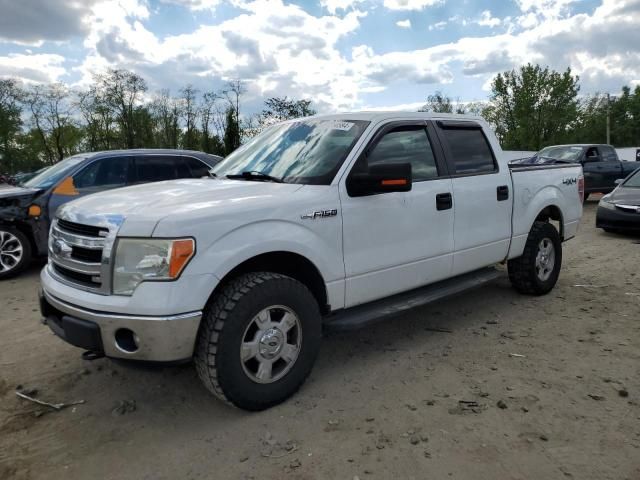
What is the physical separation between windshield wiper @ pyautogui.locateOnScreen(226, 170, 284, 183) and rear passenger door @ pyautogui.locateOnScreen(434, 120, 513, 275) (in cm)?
159

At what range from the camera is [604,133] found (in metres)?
62.2

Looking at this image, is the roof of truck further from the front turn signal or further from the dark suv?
the dark suv

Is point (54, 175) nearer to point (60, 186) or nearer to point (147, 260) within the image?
point (60, 186)

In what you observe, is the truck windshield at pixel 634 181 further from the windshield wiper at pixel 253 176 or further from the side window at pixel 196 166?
the windshield wiper at pixel 253 176

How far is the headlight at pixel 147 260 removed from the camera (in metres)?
2.67

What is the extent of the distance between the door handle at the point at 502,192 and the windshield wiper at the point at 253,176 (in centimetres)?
227

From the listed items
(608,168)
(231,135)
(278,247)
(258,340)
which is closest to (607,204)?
(608,168)

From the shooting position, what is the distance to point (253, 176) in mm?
3686

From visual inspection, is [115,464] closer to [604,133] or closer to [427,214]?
[427,214]

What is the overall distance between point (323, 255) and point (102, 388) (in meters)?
1.83

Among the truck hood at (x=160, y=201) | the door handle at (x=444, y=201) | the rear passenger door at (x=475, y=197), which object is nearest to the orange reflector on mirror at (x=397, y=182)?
the truck hood at (x=160, y=201)

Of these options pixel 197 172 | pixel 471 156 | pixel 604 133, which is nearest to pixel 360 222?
pixel 471 156

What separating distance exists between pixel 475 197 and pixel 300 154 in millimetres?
1689

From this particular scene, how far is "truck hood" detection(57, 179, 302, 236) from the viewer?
2754 mm
